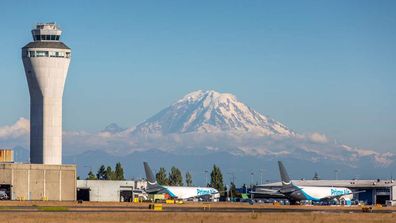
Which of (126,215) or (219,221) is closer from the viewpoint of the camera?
(219,221)

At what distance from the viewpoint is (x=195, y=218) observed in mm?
107562

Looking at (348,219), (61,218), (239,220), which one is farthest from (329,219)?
(61,218)

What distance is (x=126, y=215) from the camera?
11500cm

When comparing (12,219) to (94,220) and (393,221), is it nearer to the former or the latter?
(94,220)

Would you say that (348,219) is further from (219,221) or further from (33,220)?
(33,220)

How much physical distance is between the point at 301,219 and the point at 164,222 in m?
18.8

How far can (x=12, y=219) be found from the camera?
99625 mm

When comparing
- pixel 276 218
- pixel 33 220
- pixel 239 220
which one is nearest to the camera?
pixel 33 220

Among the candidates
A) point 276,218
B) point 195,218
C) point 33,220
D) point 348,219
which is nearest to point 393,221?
point 348,219

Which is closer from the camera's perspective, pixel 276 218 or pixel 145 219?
pixel 145 219

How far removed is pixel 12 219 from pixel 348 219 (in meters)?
38.5

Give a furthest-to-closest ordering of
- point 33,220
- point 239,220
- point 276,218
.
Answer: point 276,218 → point 239,220 → point 33,220

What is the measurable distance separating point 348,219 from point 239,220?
1477 cm

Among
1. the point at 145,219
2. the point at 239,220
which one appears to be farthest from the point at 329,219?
the point at 145,219
